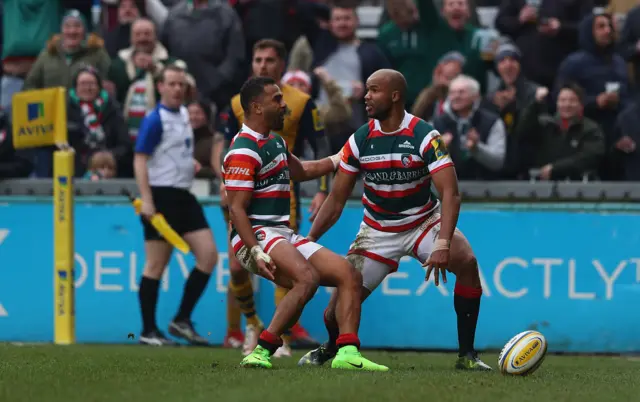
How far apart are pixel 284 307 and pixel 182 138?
3.96 m

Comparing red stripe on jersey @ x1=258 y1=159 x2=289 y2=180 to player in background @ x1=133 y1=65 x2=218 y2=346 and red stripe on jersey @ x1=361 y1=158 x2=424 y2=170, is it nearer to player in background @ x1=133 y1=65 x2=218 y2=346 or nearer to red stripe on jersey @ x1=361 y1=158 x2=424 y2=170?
red stripe on jersey @ x1=361 y1=158 x2=424 y2=170

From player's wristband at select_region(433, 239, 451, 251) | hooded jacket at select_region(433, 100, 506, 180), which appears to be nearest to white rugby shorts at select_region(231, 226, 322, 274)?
player's wristband at select_region(433, 239, 451, 251)

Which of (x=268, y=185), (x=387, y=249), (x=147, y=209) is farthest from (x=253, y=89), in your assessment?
(x=147, y=209)

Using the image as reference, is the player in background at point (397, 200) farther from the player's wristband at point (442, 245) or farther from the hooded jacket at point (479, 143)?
the hooded jacket at point (479, 143)

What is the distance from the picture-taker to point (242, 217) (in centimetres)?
847

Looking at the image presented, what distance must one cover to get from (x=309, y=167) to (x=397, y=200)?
28.0 inches

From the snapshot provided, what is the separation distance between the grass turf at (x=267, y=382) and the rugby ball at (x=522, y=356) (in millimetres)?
102

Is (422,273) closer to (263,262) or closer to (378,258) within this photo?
(378,258)

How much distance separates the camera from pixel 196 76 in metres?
15.0

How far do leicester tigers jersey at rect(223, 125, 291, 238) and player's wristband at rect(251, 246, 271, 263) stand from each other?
24 cm

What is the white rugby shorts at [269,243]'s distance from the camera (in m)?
8.56

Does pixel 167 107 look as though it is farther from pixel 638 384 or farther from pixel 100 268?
pixel 638 384

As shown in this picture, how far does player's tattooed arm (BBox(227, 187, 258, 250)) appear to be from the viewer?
8.47 metres

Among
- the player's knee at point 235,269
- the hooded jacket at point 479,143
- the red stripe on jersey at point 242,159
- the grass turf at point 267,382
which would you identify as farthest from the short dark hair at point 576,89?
the red stripe on jersey at point 242,159
